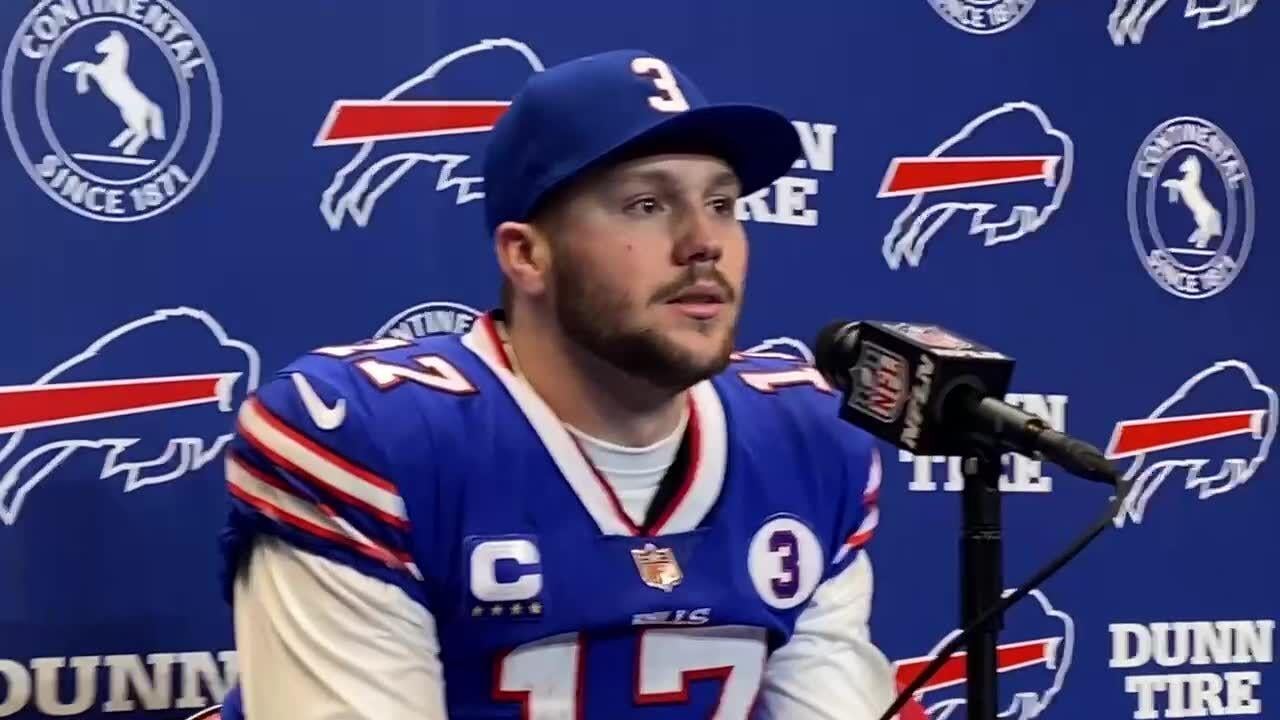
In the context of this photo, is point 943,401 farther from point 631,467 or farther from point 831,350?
point 631,467

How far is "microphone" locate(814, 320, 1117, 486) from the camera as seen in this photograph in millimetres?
851

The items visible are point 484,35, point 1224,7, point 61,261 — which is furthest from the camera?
point 1224,7

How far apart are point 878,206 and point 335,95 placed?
54 centimetres

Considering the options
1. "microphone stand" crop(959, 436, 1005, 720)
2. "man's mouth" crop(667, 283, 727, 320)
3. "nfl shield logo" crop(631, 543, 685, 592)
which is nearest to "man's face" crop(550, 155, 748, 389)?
→ "man's mouth" crop(667, 283, 727, 320)

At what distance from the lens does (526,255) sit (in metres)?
1.14

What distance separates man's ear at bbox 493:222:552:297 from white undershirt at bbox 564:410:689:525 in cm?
10

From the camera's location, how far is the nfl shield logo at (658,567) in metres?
1.11

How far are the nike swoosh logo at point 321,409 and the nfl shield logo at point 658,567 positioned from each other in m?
0.22

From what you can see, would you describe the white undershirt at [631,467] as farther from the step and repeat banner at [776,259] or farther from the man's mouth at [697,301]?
the step and repeat banner at [776,259]

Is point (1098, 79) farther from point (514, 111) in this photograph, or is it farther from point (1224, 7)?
point (514, 111)

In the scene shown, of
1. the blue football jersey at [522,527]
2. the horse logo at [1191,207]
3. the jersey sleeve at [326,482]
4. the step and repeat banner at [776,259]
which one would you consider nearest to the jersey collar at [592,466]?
the blue football jersey at [522,527]

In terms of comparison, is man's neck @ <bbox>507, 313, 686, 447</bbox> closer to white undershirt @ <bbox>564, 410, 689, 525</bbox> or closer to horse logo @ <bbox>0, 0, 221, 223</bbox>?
white undershirt @ <bbox>564, 410, 689, 525</bbox>

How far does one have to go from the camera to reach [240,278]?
4.54 ft

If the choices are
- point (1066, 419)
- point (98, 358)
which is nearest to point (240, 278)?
point (98, 358)
